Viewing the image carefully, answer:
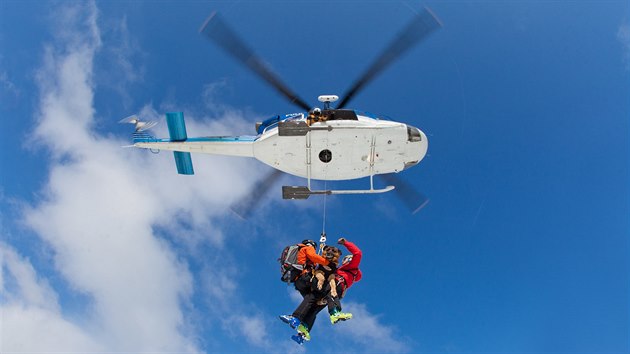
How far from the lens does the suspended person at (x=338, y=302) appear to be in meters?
14.0

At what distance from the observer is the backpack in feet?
49.1

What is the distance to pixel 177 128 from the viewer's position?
15.7 meters

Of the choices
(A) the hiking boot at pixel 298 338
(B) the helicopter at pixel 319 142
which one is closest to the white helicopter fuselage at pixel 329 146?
(B) the helicopter at pixel 319 142

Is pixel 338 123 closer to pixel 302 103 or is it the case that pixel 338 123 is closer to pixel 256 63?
pixel 302 103

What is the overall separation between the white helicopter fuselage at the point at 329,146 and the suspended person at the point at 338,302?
2754mm

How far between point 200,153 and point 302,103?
4.23 meters

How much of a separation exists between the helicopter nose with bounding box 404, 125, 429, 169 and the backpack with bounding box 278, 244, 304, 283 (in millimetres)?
5036

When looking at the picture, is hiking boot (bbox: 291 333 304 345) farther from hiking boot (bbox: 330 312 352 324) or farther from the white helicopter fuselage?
the white helicopter fuselage

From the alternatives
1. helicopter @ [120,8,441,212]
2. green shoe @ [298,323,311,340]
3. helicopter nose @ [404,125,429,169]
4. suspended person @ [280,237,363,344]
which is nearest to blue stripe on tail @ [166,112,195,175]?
helicopter @ [120,8,441,212]

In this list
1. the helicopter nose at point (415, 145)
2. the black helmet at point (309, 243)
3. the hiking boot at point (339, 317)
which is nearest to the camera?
the hiking boot at point (339, 317)

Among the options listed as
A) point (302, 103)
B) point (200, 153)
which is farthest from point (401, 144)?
point (200, 153)

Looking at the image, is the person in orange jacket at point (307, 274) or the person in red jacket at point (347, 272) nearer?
the person in orange jacket at point (307, 274)

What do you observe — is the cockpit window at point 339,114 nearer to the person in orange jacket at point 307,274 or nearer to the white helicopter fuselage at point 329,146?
the white helicopter fuselage at point 329,146

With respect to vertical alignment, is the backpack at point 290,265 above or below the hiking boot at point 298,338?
above
